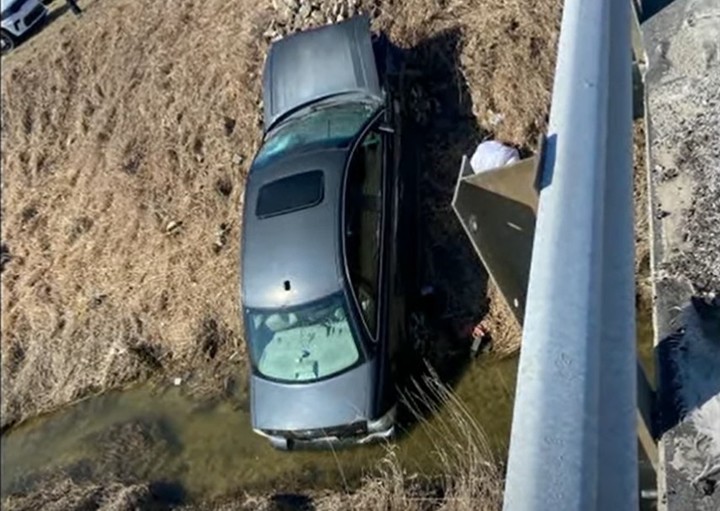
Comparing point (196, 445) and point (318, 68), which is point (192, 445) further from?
point (318, 68)

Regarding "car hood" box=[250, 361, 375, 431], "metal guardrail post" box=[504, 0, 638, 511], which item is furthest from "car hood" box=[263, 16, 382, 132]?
"metal guardrail post" box=[504, 0, 638, 511]

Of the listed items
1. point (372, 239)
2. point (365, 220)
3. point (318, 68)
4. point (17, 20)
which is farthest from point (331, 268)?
point (17, 20)

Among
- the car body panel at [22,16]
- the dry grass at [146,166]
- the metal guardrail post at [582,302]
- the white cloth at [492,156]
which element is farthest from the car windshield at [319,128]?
the car body panel at [22,16]

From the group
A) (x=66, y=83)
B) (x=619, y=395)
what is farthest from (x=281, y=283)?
(x=66, y=83)

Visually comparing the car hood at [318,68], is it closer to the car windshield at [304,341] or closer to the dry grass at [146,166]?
the dry grass at [146,166]

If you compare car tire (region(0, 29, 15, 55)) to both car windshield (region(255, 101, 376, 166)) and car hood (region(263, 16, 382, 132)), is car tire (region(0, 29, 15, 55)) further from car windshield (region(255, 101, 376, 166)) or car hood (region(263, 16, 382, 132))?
car windshield (region(255, 101, 376, 166))

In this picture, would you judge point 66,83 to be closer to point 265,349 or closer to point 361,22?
point 361,22
